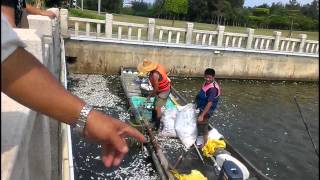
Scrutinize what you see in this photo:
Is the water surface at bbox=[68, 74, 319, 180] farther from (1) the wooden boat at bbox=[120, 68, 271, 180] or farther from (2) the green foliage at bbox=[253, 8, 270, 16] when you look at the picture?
(2) the green foliage at bbox=[253, 8, 270, 16]

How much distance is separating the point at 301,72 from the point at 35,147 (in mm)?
20746

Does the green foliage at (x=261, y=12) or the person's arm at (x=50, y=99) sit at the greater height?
the person's arm at (x=50, y=99)

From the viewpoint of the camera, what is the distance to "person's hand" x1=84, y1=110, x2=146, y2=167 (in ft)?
4.20

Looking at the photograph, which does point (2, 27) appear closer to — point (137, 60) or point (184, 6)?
point (137, 60)

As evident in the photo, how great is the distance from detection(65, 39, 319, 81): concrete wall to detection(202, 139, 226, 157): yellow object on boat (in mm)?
10394

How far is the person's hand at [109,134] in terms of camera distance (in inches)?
50.4

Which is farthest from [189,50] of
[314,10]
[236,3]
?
[236,3]

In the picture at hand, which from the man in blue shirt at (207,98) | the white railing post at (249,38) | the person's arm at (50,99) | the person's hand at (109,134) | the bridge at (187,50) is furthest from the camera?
the white railing post at (249,38)

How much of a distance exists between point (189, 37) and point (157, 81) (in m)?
10.3

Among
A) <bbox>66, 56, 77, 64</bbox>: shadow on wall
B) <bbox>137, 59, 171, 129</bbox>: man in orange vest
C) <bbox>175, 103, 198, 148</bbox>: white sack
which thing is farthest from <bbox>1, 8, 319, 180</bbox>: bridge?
<bbox>175, 103, 198, 148</bbox>: white sack

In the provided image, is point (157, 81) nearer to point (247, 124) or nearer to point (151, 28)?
point (247, 124)

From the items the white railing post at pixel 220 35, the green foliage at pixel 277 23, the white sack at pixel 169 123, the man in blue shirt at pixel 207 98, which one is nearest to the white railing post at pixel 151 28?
the white railing post at pixel 220 35

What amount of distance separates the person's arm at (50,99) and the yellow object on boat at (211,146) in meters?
6.93

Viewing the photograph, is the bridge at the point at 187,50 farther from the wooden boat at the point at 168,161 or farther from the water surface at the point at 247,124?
the wooden boat at the point at 168,161
